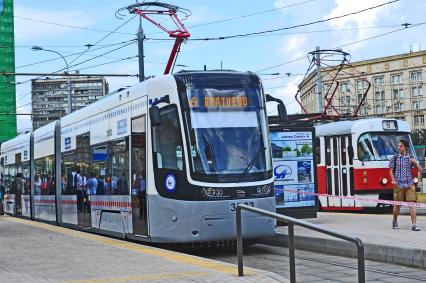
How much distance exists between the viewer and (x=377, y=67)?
372ft

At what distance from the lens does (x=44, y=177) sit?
2091 cm

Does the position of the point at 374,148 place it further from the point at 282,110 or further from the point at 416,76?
the point at 416,76

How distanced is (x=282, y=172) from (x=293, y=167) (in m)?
0.30

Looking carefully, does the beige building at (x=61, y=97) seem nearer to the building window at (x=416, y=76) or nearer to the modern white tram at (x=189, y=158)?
the modern white tram at (x=189, y=158)

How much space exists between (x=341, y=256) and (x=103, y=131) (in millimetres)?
8320

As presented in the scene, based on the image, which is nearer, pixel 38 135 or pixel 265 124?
pixel 265 124

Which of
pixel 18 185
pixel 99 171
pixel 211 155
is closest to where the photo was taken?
pixel 211 155

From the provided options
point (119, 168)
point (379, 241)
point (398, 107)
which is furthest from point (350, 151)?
point (398, 107)

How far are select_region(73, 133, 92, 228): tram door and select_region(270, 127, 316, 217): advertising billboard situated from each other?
177 inches

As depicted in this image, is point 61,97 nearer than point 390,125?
No

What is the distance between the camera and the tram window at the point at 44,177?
19.8m

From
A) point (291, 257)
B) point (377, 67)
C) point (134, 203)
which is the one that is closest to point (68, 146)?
point (134, 203)

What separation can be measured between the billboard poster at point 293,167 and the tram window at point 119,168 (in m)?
3.79

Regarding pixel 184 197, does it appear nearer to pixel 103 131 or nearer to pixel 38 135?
pixel 103 131
